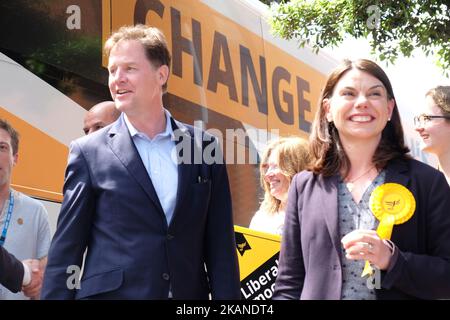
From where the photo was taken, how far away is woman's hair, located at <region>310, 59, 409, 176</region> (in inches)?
109

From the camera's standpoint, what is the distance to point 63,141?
181 inches

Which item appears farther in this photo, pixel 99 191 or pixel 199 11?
pixel 199 11

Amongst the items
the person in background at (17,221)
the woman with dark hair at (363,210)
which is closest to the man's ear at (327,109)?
the woman with dark hair at (363,210)

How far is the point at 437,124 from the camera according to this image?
14.7 feet

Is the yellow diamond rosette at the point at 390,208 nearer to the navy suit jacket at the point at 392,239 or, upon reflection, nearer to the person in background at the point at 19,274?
the navy suit jacket at the point at 392,239

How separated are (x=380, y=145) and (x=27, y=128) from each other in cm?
237

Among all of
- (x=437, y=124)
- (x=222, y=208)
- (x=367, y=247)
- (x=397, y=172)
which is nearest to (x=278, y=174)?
(x=437, y=124)

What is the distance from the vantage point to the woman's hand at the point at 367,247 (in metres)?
2.40

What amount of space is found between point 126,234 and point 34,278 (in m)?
1.42

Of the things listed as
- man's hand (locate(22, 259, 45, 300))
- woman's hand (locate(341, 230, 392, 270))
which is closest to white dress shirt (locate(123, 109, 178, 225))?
woman's hand (locate(341, 230, 392, 270))

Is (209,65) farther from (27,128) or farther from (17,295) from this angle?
(17,295)

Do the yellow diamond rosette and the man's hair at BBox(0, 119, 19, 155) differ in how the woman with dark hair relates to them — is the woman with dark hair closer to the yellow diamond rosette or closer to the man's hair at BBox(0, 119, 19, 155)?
the yellow diamond rosette

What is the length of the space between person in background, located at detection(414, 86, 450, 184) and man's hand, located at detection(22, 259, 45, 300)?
2403mm

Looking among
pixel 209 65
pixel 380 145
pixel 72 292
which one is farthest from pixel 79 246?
pixel 209 65
